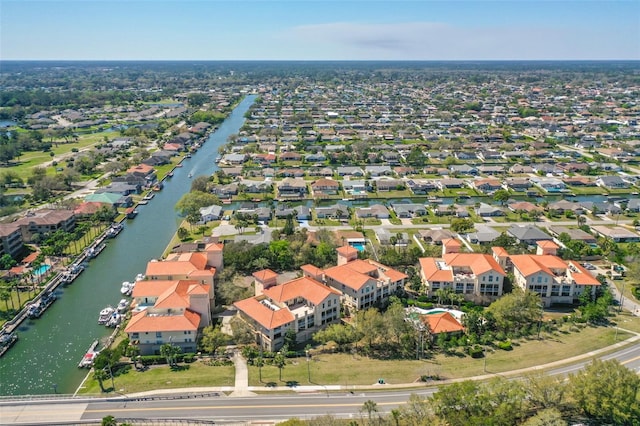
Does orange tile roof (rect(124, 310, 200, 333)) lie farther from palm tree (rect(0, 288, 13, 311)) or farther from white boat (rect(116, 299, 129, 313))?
palm tree (rect(0, 288, 13, 311))

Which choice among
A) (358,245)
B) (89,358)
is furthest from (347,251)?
(89,358)

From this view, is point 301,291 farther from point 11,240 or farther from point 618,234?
point 618,234

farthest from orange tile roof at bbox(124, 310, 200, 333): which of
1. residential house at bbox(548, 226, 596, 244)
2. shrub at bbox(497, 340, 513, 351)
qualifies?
residential house at bbox(548, 226, 596, 244)

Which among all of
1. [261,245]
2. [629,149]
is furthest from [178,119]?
[629,149]

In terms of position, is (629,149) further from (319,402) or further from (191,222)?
(319,402)

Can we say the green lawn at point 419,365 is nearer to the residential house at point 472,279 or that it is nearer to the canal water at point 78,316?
the residential house at point 472,279

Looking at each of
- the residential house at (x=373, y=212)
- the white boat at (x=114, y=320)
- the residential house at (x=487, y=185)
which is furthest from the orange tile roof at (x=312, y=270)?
the residential house at (x=487, y=185)

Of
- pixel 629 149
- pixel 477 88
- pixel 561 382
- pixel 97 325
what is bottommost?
pixel 97 325
